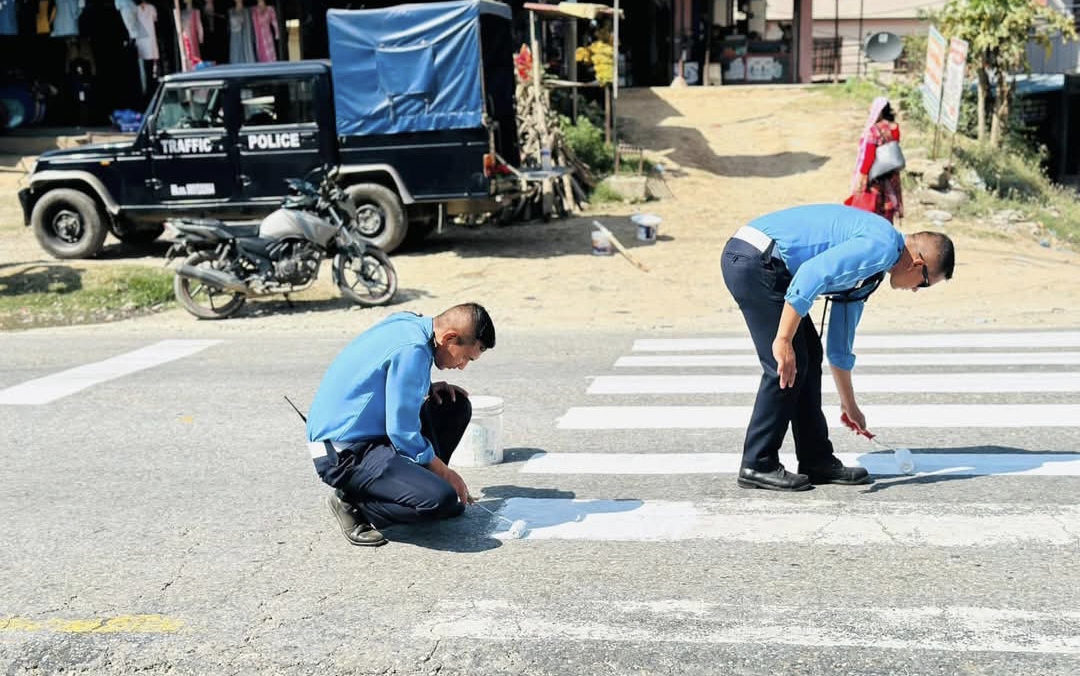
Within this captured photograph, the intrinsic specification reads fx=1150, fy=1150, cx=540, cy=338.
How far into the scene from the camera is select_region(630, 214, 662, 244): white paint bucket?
1638 centimetres

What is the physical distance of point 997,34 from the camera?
20391 millimetres

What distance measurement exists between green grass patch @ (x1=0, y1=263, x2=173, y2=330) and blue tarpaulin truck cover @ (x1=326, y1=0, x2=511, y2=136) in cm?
322

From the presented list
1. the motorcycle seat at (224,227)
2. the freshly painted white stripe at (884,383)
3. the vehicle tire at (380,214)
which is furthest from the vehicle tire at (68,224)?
the freshly painted white stripe at (884,383)

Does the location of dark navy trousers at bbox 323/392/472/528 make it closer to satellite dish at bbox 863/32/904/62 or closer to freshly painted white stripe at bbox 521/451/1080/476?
freshly painted white stripe at bbox 521/451/1080/476

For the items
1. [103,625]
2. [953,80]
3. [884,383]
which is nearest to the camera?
[103,625]

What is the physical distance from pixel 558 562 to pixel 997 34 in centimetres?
1852

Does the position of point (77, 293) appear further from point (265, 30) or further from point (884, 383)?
point (884, 383)

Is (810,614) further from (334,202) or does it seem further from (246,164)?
(246,164)

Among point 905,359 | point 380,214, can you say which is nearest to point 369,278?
point 380,214

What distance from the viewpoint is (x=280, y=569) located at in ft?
16.5

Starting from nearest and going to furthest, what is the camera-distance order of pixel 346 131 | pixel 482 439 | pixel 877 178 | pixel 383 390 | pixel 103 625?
pixel 103 625, pixel 383 390, pixel 482 439, pixel 877 178, pixel 346 131

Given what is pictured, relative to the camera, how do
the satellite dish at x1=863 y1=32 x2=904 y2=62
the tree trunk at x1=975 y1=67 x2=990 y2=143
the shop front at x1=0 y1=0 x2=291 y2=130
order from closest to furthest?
the shop front at x1=0 y1=0 x2=291 y2=130, the tree trunk at x1=975 y1=67 x2=990 y2=143, the satellite dish at x1=863 y1=32 x2=904 y2=62

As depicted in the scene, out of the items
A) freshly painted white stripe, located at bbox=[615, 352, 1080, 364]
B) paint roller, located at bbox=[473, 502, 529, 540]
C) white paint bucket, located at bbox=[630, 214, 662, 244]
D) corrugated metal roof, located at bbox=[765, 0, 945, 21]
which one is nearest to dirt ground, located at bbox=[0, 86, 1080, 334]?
white paint bucket, located at bbox=[630, 214, 662, 244]

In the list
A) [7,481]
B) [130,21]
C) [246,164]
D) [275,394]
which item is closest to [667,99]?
[130,21]
